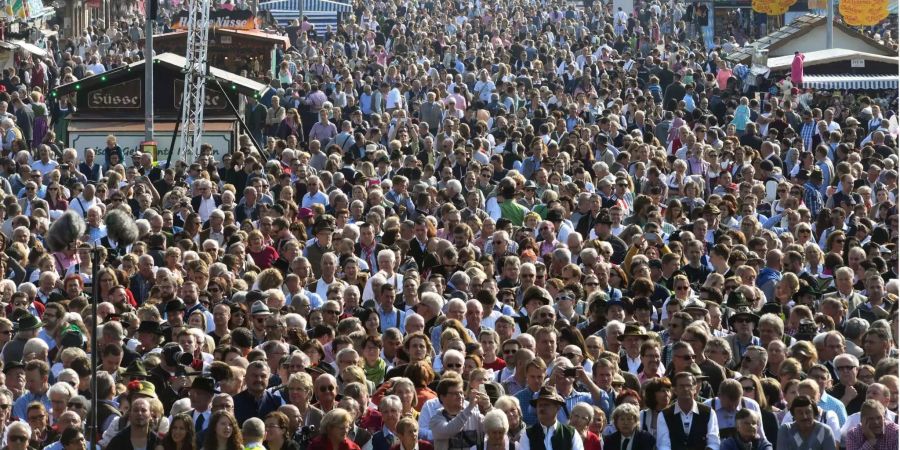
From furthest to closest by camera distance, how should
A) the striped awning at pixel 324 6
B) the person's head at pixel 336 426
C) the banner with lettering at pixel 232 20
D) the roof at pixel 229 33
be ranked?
1. the striped awning at pixel 324 6
2. the banner with lettering at pixel 232 20
3. the roof at pixel 229 33
4. the person's head at pixel 336 426

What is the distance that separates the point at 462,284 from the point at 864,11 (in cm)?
2157

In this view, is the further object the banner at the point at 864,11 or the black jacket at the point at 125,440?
the banner at the point at 864,11

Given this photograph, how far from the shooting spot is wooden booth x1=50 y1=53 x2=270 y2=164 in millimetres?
26391

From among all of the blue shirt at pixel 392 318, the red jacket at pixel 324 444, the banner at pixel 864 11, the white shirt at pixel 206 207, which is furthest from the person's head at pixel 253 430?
the banner at pixel 864 11

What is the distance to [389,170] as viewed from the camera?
899 inches

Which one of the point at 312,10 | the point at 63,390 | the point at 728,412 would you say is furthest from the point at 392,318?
the point at 312,10

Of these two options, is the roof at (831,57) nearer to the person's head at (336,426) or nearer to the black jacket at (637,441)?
the black jacket at (637,441)

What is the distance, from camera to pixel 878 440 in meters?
11.8

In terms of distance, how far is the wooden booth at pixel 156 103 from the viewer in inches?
1039

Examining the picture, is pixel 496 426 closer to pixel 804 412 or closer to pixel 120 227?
pixel 804 412

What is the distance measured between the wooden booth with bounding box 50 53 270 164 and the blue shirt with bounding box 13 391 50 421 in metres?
13.2

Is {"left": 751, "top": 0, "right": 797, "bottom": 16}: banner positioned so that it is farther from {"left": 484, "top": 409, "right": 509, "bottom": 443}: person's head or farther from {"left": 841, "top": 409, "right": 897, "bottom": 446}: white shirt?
{"left": 484, "top": 409, "right": 509, "bottom": 443}: person's head

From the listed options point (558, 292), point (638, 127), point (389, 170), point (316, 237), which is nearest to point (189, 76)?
point (389, 170)

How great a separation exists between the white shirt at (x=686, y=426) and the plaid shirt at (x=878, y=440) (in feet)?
2.42
